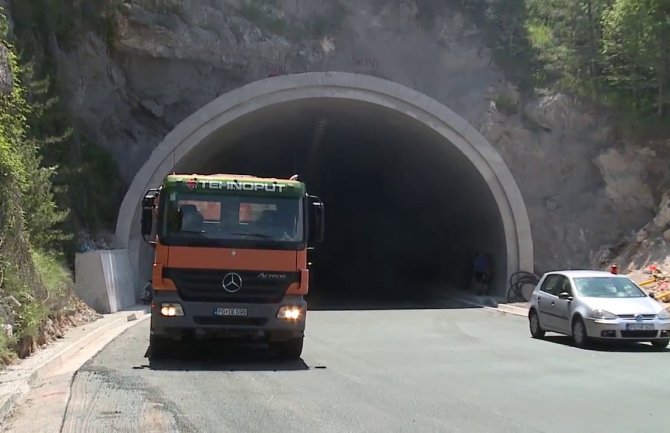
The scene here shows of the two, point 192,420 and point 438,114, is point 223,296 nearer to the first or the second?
point 192,420

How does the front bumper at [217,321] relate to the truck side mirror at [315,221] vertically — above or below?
below

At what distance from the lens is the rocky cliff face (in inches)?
1102

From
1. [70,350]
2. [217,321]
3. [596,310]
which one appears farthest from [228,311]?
[596,310]

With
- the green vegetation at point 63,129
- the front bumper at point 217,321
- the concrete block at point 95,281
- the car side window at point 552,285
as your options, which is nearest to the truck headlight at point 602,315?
the car side window at point 552,285

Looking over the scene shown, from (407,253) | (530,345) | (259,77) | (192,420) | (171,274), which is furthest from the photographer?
(407,253)

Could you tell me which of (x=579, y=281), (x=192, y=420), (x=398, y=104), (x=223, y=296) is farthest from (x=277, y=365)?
(x=398, y=104)

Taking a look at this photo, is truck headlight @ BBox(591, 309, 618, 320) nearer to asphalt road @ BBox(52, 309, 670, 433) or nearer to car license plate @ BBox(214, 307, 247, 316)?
asphalt road @ BBox(52, 309, 670, 433)

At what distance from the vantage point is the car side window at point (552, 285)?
15450 mm

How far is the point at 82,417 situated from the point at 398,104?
1926 centimetres

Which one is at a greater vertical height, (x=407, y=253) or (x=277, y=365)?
(x=407, y=253)

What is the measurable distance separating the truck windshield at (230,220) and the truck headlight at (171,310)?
2.85 ft

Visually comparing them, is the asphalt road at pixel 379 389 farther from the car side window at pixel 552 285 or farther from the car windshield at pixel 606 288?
the car side window at pixel 552 285

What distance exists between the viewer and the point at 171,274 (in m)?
11.1

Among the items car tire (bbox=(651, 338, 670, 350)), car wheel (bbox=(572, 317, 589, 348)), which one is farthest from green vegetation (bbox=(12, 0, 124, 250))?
car tire (bbox=(651, 338, 670, 350))
